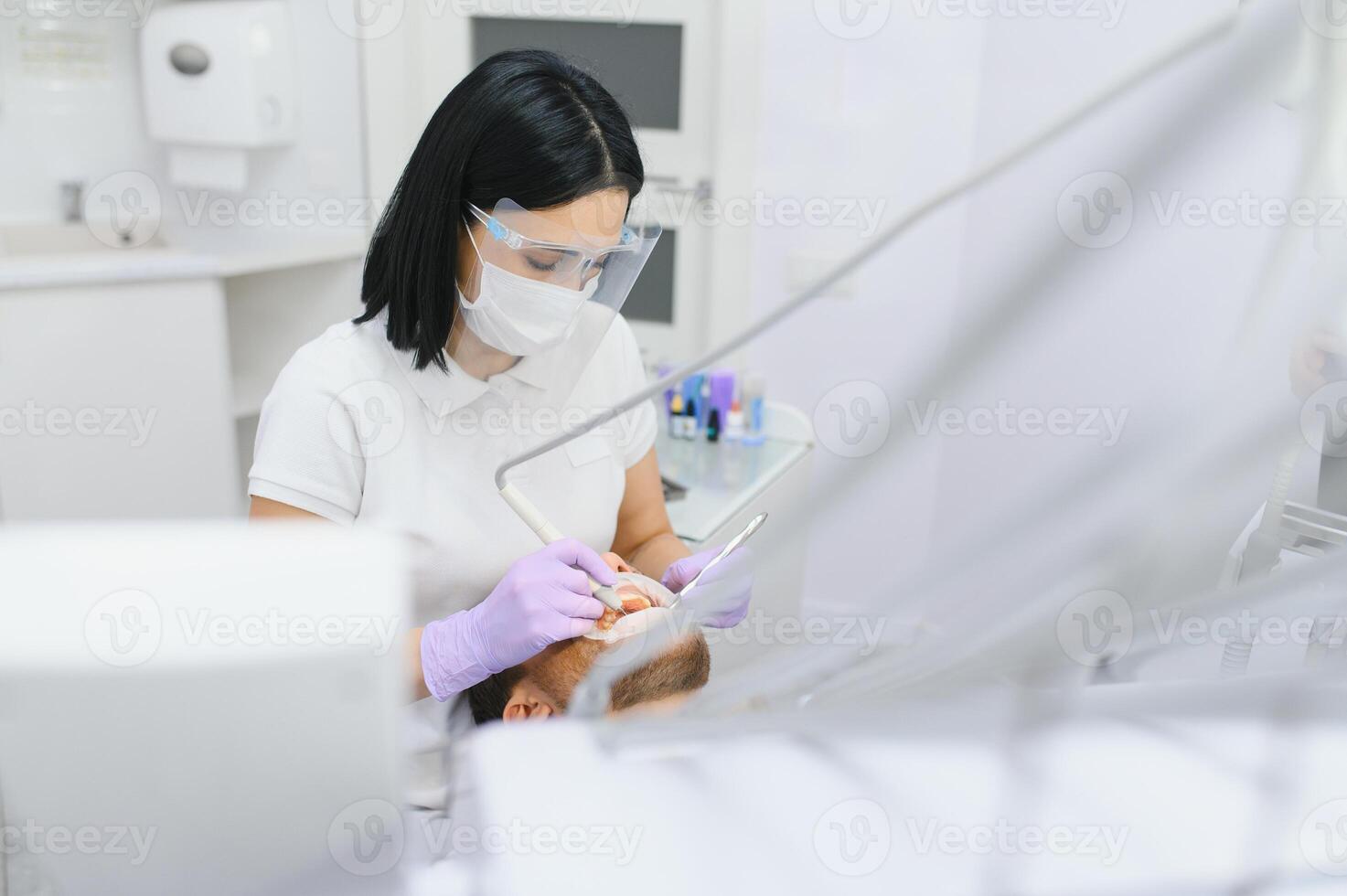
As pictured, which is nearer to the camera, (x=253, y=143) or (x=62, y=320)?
(x=62, y=320)

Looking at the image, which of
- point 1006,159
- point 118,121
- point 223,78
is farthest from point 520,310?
point 118,121

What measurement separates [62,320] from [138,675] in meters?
2.26

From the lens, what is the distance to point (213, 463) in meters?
2.65

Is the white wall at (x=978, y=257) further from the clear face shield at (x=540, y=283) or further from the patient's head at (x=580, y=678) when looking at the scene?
the clear face shield at (x=540, y=283)

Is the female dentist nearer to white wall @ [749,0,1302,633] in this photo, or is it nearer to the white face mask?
the white face mask

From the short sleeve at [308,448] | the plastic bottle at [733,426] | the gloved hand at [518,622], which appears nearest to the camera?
the gloved hand at [518,622]

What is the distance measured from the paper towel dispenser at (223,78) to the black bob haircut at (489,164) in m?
1.74

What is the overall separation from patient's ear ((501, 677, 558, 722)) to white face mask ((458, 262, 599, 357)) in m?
0.44

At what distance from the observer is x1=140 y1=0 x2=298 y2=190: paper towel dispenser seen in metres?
2.65

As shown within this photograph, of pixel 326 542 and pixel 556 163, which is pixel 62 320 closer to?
pixel 556 163

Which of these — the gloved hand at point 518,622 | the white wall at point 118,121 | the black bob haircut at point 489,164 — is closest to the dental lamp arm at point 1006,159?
the gloved hand at point 518,622

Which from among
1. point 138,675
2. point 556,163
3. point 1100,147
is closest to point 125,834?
point 138,675

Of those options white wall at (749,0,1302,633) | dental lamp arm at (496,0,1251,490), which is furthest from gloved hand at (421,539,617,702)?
dental lamp arm at (496,0,1251,490)

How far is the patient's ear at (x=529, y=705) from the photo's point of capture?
1.17 metres
